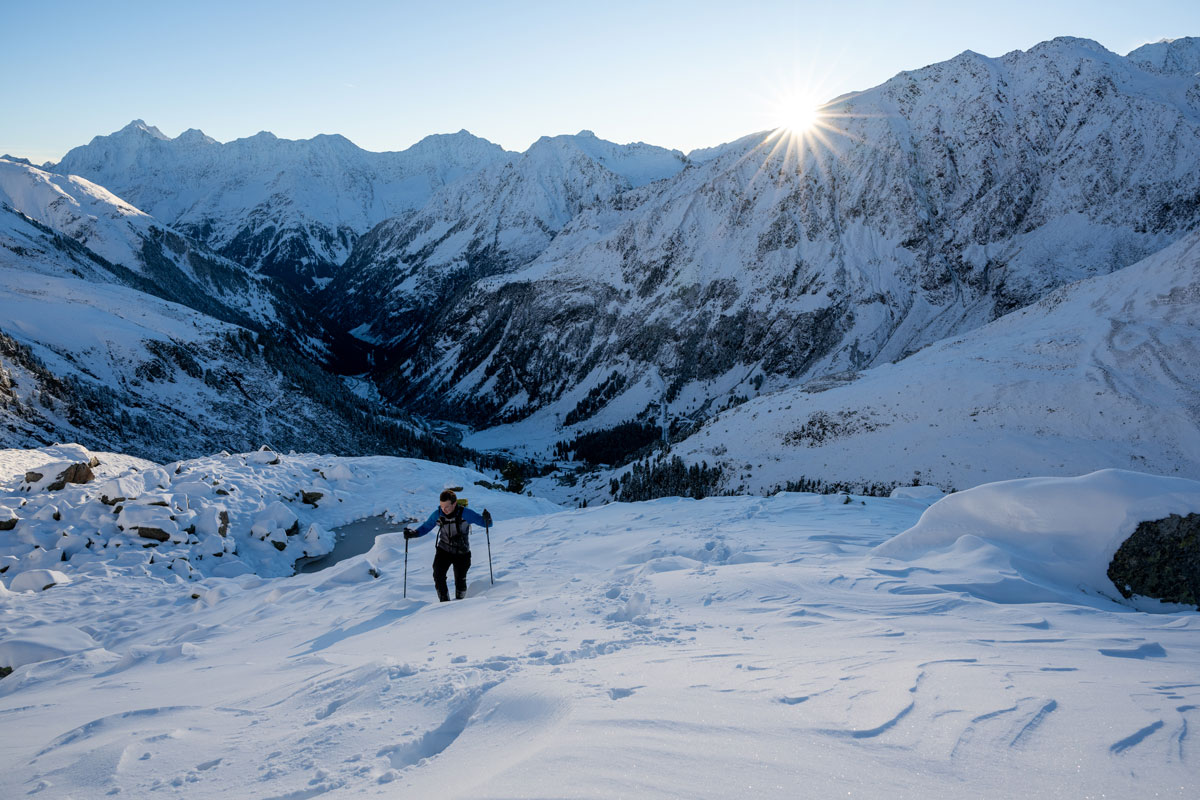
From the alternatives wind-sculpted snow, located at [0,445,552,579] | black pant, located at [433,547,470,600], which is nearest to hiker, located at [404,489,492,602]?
black pant, located at [433,547,470,600]

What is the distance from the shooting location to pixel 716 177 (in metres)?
148

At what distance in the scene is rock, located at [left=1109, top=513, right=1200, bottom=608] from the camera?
27.6 ft

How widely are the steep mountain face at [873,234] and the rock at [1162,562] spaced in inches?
4369

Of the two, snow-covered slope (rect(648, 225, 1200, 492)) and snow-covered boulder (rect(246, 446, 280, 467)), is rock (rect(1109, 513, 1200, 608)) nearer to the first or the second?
snow-covered boulder (rect(246, 446, 280, 467))

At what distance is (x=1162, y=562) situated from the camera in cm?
859

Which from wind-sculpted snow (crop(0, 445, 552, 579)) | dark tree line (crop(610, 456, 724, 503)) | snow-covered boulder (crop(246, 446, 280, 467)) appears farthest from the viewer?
dark tree line (crop(610, 456, 724, 503))

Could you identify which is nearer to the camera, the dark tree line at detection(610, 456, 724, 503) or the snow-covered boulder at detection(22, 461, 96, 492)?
the snow-covered boulder at detection(22, 461, 96, 492)

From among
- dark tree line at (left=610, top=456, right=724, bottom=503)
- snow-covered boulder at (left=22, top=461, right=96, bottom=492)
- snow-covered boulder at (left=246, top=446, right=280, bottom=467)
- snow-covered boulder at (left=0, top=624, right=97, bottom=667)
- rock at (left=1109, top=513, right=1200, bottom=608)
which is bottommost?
dark tree line at (left=610, top=456, right=724, bottom=503)

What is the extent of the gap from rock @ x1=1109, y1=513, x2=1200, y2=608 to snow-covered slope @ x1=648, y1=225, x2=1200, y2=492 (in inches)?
1645

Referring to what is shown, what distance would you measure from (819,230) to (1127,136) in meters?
54.5

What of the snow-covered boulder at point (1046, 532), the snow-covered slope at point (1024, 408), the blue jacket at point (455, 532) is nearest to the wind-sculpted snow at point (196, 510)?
the blue jacket at point (455, 532)

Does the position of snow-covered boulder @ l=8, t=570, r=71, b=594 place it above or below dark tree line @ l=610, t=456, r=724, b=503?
above

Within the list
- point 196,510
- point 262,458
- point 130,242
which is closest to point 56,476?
point 196,510

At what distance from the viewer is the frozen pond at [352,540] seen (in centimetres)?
1926
